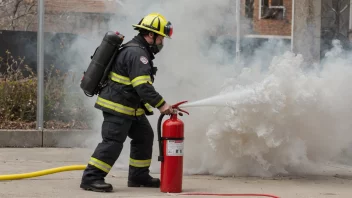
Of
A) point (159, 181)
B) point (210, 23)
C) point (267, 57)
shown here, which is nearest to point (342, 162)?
point (267, 57)

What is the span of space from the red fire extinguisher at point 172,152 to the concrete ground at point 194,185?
0.40ft

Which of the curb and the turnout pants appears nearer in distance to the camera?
the turnout pants

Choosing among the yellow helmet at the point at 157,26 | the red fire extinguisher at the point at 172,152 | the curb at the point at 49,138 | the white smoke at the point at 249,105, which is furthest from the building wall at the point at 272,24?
the red fire extinguisher at the point at 172,152

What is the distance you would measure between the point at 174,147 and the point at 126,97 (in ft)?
2.04

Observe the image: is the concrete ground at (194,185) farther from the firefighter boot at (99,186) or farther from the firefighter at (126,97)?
the firefighter at (126,97)

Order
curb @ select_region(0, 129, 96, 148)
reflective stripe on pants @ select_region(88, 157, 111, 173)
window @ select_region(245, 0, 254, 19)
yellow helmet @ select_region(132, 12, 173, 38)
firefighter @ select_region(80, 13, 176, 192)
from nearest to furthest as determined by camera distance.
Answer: firefighter @ select_region(80, 13, 176, 192)
reflective stripe on pants @ select_region(88, 157, 111, 173)
yellow helmet @ select_region(132, 12, 173, 38)
curb @ select_region(0, 129, 96, 148)
window @ select_region(245, 0, 254, 19)

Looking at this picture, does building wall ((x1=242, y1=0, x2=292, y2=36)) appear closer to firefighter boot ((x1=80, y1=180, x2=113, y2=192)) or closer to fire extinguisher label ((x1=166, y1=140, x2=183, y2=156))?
fire extinguisher label ((x1=166, y1=140, x2=183, y2=156))

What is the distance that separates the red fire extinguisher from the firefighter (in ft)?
0.41

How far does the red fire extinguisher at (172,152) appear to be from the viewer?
5840 millimetres

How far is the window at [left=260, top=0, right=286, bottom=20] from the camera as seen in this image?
11.1 meters

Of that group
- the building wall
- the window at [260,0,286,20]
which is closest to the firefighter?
the building wall

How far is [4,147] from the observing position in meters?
9.40

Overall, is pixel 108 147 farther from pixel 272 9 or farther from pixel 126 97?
pixel 272 9

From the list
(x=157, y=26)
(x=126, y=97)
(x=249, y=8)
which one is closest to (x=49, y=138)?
(x=249, y=8)
